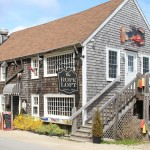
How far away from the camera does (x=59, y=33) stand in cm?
2195

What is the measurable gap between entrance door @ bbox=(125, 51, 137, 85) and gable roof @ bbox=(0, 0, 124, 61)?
2.84m

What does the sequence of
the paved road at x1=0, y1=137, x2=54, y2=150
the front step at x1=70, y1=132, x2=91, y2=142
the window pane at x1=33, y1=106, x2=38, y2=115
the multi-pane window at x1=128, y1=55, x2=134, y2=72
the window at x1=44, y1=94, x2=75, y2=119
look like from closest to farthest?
the paved road at x1=0, y1=137, x2=54, y2=150
the front step at x1=70, y1=132, x2=91, y2=142
the window at x1=44, y1=94, x2=75, y2=119
the multi-pane window at x1=128, y1=55, x2=134, y2=72
the window pane at x1=33, y1=106, x2=38, y2=115

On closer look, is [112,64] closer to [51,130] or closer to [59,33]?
[59,33]

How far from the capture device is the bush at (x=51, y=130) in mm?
17500

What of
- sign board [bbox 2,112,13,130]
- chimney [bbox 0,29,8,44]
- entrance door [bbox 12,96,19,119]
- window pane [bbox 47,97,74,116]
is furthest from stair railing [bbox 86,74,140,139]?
chimney [bbox 0,29,8,44]

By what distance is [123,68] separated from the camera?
65.6 ft

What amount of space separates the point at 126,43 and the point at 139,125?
18.0ft

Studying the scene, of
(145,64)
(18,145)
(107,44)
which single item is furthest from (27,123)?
(145,64)

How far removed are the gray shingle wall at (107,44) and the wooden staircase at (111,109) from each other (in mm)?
666

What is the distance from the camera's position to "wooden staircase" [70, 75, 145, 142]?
A: 16.2m

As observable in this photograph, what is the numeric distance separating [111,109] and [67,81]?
2651 mm

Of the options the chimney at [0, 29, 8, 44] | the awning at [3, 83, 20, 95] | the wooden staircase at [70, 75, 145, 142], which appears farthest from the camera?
the chimney at [0, 29, 8, 44]

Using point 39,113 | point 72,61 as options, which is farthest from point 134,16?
point 39,113

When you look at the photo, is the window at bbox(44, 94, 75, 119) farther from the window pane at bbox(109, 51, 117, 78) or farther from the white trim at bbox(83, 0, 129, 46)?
the white trim at bbox(83, 0, 129, 46)
